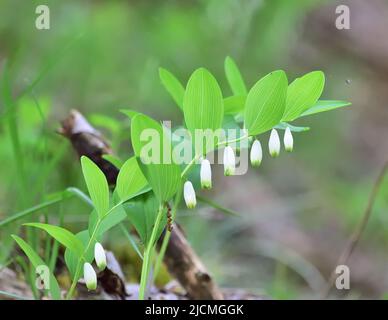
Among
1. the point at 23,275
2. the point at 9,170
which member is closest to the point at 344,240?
the point at 9,170

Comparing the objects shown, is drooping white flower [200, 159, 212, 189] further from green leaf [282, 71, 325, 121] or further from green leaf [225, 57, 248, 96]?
green leaf [225, 57, 248, 96]

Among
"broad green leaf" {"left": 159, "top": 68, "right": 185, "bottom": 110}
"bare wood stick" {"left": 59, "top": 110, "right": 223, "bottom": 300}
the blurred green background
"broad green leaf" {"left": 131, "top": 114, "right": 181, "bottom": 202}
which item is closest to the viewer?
"broad green leaf" {"left": 131, "top": 114, "right": 181, "bottom": 202}

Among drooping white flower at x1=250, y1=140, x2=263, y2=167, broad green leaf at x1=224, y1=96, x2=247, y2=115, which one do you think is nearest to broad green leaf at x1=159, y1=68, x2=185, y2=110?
broad green leaf at x1=224, y1=96, x2=247, y2=115

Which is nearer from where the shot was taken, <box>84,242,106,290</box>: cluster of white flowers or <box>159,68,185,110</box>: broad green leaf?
<box>84,242,106,290</box>: cluster of white flowers

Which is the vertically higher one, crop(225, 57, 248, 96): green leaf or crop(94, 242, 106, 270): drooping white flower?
crop(225, 57, 248, 96): green leaf

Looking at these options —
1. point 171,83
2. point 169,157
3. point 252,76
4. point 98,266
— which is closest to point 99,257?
point 98,266

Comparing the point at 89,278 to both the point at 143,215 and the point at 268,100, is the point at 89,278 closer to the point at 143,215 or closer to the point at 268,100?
the point at 143,215
